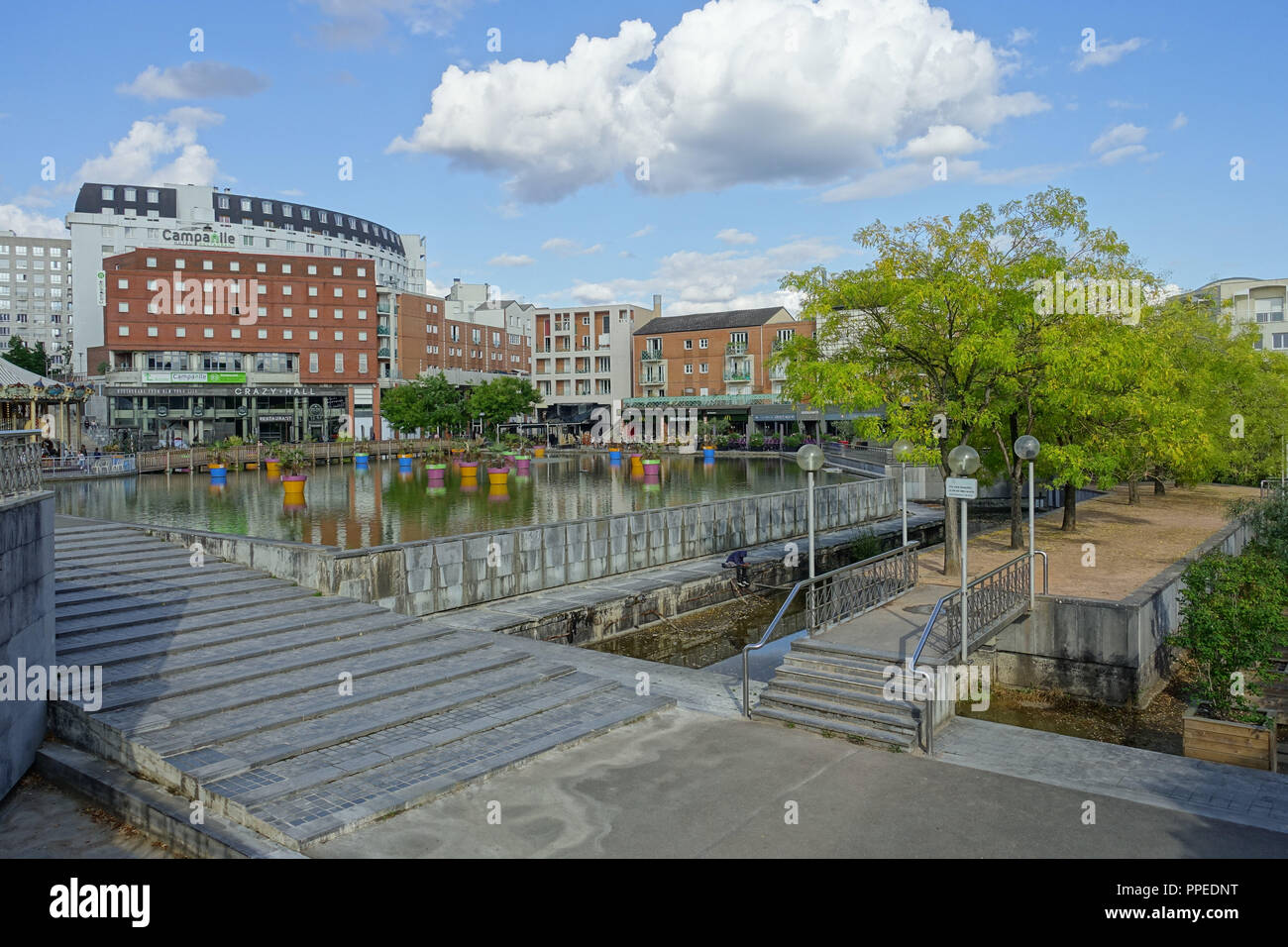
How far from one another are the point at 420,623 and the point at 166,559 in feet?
18.0

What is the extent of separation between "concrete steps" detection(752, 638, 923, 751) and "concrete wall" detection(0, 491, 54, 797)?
8.37 meters

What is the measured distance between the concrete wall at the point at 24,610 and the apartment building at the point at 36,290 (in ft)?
492

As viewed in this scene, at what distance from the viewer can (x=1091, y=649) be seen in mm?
14859

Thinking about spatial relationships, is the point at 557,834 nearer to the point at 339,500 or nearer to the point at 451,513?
the point at 451,513

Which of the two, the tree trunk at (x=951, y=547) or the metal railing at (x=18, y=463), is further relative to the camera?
the tree trunk at (x=951, y=547)

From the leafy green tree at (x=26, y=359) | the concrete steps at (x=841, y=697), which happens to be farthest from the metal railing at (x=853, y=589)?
the leafy green tree at (x=26, y=359)

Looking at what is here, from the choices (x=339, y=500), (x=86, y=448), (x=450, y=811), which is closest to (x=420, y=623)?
(x=450, y=811)

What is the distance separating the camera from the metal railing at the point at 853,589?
40.9ft

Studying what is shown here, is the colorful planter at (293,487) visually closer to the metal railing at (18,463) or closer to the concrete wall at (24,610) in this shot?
the metal railing at (18,463)

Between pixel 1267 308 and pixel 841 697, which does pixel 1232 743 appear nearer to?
pixel 841 697

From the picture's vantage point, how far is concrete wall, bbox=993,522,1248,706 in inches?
575

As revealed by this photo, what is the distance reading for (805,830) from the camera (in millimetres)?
7914
